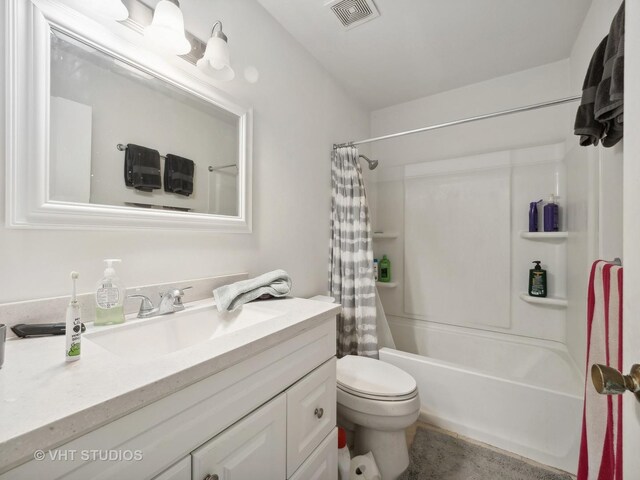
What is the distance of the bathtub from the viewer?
134cm

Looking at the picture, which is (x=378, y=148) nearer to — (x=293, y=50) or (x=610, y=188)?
(x=293, y=50)

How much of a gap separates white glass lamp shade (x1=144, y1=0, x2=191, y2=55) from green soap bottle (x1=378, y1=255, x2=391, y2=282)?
211 cm

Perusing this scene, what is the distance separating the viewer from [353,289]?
75.9 inches

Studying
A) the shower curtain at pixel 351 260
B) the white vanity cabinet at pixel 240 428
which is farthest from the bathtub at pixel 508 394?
the white vanity cabinet at pixel 240 428

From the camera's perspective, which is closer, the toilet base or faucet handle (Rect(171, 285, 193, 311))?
faucet handle (Rect(171, 285, 193, 311))


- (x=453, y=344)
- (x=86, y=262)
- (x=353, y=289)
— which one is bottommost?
(x=453, y=344)

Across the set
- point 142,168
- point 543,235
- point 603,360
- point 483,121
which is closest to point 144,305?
point 142,168

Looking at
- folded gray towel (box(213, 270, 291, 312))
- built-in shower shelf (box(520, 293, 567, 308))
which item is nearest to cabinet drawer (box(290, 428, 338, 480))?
folded gray towel (box(213, 270, 291, 312))

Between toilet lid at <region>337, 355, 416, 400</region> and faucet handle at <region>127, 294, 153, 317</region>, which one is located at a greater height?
faucet handle at <region>127, 294, 153, 317</region>

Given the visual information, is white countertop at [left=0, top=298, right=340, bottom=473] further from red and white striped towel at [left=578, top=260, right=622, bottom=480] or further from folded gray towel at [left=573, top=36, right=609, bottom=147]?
folded gray towel at [left=573, top=36, right=609, bottom=147]

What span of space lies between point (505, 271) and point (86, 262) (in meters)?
2.45

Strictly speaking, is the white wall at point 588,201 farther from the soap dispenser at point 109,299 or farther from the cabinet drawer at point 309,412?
the soap dispenser at point 109,299

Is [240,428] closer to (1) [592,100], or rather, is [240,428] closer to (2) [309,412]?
(2) [309,412]

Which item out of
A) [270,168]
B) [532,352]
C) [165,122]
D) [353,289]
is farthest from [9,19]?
[532,352]
